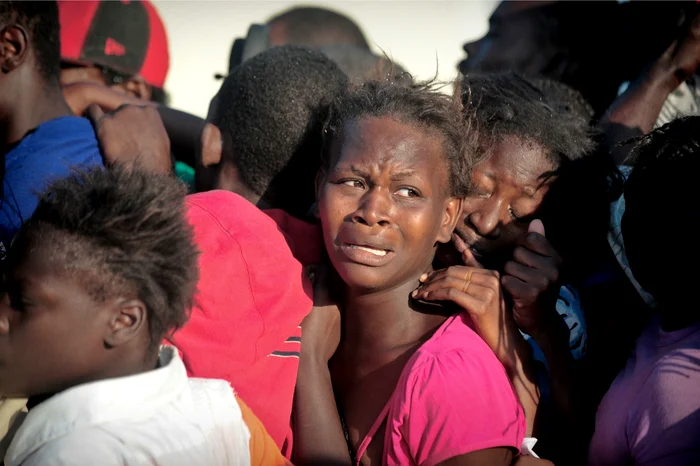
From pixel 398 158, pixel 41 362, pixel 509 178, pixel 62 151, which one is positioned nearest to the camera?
pixel 41 362

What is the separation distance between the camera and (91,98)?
3523 mm

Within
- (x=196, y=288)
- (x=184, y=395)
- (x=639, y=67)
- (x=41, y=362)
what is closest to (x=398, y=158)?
(x=196, y=288)

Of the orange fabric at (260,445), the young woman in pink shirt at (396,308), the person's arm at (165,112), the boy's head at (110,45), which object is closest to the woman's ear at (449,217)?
the young woman in pink shirt at (396,308)

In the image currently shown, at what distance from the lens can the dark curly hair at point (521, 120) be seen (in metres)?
2.54

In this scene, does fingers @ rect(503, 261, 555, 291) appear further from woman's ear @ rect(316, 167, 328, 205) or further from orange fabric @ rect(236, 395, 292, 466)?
orange fabric @ rect(236, 395, 292, 466)

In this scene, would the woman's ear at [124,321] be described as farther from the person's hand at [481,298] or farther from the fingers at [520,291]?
the fingers at [520,291]

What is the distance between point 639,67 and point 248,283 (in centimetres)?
272

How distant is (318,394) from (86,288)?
0.79 m

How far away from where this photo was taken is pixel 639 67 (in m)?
3.92

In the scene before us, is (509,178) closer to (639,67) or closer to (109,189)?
(109,189)

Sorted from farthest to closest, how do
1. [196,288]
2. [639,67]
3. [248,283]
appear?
[639,67]
[248,283]
[196,288]

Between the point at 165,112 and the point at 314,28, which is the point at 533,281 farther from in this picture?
the point at 314,28

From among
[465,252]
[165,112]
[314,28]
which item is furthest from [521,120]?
[314,28]

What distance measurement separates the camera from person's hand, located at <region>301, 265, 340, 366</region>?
2.35 m
